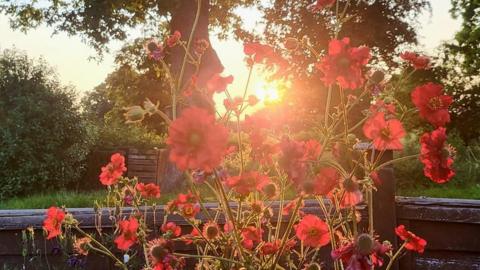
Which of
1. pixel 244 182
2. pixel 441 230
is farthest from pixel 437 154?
pixel 441 230

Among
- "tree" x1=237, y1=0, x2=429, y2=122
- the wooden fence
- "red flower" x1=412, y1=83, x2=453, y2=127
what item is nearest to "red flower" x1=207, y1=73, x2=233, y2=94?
"red flower" x1=412, y1=83, x2=453, y2=127

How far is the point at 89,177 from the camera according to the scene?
14352mm

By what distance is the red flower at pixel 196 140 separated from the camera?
1.27 meters

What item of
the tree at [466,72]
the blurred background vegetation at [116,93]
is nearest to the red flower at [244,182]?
the blurred background vegetation at [116,93]

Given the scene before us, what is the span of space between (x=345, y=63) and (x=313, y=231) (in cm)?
57

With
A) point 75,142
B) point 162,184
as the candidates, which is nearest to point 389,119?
point 162,184

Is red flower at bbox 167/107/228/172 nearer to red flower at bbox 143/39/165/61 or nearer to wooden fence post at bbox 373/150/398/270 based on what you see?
red flower at bbox 143/39/165/61

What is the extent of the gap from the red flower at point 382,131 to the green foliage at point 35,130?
37.7ft

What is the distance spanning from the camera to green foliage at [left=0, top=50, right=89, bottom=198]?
1216 centimetres

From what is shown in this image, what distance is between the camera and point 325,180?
5.19 ft

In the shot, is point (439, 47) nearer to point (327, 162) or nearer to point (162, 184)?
point (162, 184)

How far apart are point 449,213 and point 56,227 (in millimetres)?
3129

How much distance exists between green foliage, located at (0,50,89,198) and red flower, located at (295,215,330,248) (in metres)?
11.2

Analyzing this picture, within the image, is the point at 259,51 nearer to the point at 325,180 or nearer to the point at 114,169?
the point at 325,180
